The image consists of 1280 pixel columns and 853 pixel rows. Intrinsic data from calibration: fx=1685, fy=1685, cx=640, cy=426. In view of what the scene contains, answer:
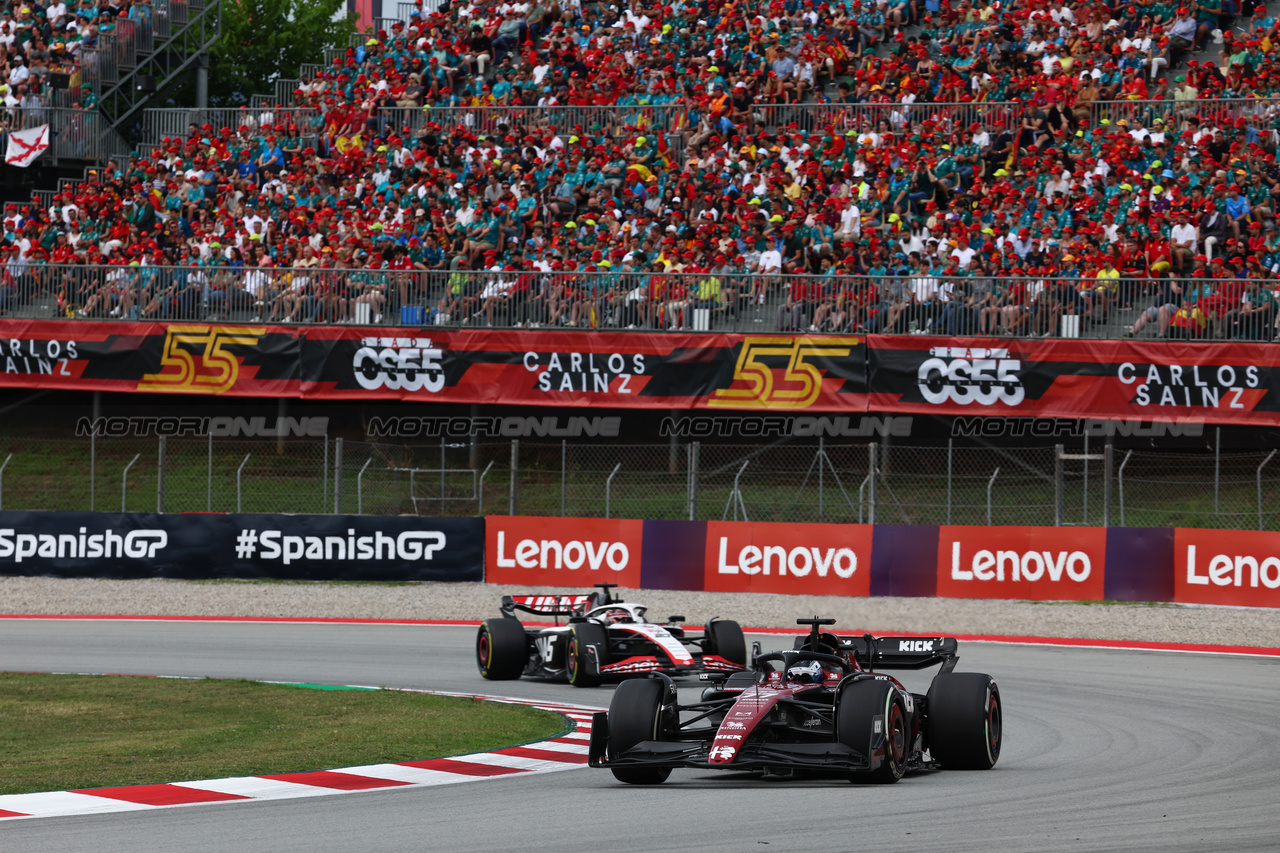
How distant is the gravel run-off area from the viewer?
21125 millimetres

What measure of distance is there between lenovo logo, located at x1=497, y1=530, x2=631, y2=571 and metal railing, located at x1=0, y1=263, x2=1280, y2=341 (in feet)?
12.8

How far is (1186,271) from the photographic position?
24391 mm

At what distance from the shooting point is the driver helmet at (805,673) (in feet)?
33.8

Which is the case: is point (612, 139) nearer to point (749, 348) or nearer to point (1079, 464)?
point (749, 348)

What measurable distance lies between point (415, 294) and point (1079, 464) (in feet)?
35.2

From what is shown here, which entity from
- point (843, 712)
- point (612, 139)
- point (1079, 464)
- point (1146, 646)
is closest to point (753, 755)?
point (843, 712)

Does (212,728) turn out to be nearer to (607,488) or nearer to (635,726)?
A: (635,726)

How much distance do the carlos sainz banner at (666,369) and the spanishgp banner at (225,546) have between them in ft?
9.88

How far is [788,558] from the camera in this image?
23.1m

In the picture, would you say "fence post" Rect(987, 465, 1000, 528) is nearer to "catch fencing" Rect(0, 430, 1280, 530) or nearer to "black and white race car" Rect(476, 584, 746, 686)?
"catch fencing" Rect(0, 430, 1280, 530)

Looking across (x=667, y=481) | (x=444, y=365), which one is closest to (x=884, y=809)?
(x=667, y=481)

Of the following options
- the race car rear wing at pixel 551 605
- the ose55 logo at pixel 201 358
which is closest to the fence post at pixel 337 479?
the ose55 logo at pixel 201 358

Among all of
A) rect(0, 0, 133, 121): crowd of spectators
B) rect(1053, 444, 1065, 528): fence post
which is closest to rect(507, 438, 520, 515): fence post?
rect(1053, 444, 1065, 528): fence post

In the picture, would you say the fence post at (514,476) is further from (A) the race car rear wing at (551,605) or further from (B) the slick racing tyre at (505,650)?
(B) the slick racing tyre at (505,650)
